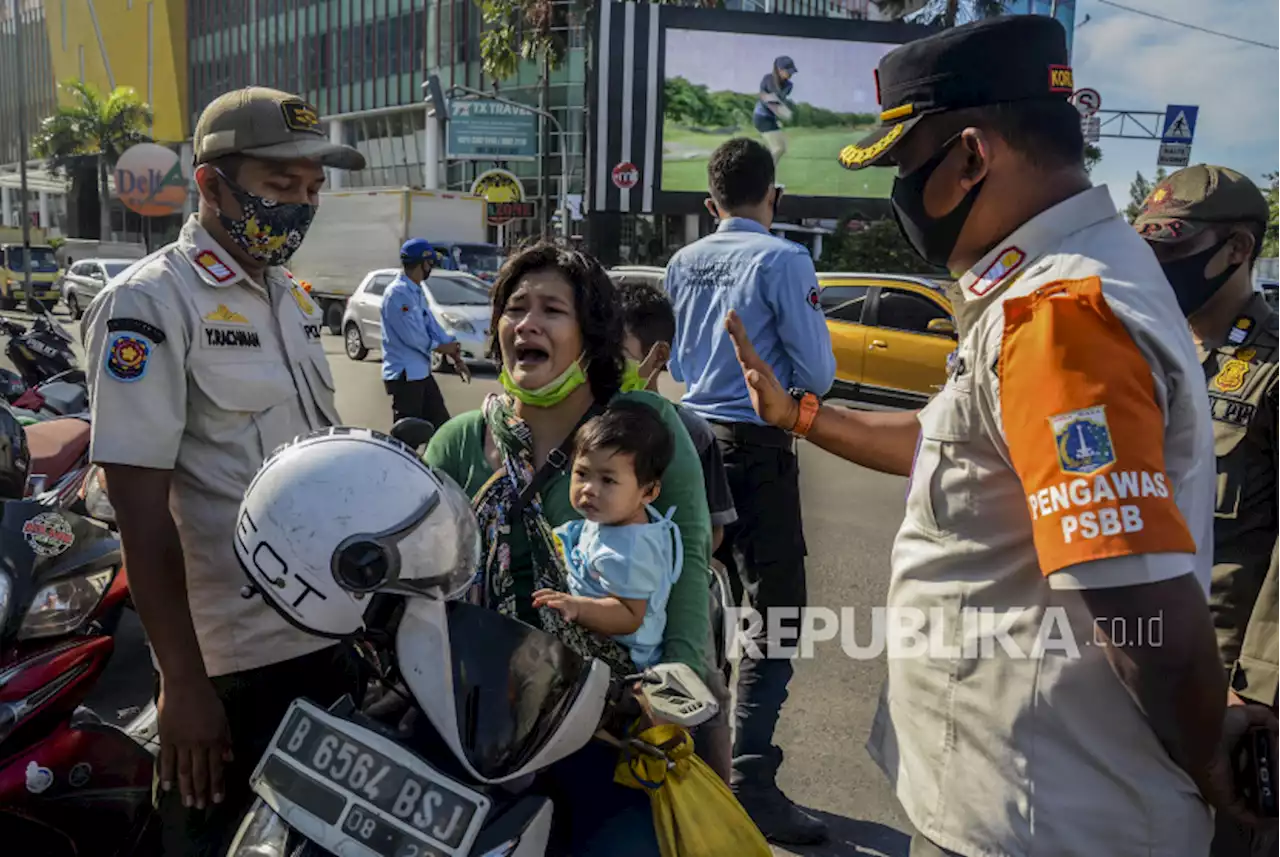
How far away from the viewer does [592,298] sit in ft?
7.59

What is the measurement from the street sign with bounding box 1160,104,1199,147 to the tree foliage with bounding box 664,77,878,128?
59.2 ft

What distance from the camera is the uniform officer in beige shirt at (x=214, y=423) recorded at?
6.52 feet

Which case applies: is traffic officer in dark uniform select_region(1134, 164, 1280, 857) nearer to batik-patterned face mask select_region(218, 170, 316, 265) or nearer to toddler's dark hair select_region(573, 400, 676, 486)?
toddler's dark hair select_region(573, 400, 676, 486)

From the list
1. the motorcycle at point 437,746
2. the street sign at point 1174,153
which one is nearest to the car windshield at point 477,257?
the street sign at point 1174,153

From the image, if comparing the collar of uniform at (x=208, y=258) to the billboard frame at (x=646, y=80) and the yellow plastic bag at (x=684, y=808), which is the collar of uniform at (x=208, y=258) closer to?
the yellow plastic bag at (x=684, y=808)

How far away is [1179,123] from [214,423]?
15.0 m

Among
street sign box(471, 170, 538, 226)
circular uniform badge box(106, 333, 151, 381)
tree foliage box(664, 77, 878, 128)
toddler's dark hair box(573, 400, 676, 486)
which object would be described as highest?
tree foliage box(664, 77, 878, 128)

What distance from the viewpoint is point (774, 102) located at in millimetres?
32094

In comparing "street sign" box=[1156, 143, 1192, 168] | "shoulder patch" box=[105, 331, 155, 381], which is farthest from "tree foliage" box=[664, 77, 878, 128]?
"shoulder patch" box=[105, 331, 155, 381]

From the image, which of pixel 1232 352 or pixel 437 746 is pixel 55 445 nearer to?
pixel 437 746

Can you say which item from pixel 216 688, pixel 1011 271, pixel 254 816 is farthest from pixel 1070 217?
pixel 216 688

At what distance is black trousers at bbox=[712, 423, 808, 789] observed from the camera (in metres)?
3.36

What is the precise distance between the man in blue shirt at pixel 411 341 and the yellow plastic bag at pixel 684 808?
5.40 metres

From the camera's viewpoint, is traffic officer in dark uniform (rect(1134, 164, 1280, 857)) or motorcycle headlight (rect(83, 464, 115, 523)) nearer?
traffic officer in dark uniform (rect(1134, 164, 1280, 857))
